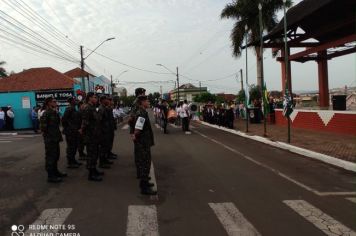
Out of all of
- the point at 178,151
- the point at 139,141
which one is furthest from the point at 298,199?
the point at 178,151

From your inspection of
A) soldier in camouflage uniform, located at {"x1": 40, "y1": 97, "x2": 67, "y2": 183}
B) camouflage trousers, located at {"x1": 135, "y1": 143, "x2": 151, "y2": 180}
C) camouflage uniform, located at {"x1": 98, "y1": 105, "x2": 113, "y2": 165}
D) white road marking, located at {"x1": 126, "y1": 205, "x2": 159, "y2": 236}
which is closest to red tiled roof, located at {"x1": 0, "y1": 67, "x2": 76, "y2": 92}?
camouflage uniform, located at {"x1": 98, "y1": 105, "x2": 113, "y2": 165}

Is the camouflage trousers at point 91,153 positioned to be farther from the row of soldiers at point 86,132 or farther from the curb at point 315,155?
the curb at point 315,155

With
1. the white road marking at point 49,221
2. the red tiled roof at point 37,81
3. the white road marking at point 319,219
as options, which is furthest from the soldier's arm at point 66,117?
the red tiled roof at point 37,81

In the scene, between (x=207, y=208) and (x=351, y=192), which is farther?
(x=351, y=192)

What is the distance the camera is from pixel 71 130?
1095 centimetres

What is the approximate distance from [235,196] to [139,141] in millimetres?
1954

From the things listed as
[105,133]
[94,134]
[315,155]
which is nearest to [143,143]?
[94,134]

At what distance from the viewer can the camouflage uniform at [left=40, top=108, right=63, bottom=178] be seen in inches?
355

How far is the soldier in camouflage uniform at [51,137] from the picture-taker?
9023mm

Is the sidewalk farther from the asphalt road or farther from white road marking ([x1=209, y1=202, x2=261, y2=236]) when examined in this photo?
white road marking ([x1=209, y1=202, x2=261, y2=236])

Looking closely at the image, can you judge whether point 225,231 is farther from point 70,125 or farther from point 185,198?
point 70,125

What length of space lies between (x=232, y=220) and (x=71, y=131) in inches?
235

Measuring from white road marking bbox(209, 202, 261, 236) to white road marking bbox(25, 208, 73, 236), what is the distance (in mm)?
2233

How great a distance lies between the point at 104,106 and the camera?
34.3ft
